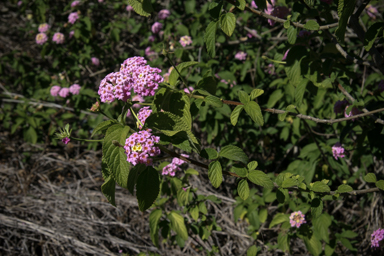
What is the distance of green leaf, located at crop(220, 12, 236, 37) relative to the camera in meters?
1.42

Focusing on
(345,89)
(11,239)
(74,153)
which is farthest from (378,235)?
(74,153)

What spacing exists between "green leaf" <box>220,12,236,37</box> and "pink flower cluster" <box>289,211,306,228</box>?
1320 millimetres

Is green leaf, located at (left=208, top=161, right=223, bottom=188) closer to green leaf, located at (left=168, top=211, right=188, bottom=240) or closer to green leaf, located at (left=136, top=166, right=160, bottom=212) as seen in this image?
green leaf, located at (left=136, top=166, right=160, bottom=212)

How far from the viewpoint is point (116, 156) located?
1.13m

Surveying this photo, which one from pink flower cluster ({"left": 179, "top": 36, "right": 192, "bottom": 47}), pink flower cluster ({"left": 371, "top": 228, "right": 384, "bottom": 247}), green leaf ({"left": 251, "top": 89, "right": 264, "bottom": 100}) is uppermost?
green leaf ({"left": 251, "top": 89, "right": 264, "bottom": 100})

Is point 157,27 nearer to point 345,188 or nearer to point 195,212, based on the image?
point 195,212

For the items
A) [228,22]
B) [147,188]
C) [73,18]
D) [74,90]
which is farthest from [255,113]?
[73,18]

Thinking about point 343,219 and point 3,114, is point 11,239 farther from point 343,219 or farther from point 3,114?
point 343,219

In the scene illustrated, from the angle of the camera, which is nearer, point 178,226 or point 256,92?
point 256,92

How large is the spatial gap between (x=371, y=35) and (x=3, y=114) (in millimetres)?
3929

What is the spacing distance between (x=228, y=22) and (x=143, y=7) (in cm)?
43

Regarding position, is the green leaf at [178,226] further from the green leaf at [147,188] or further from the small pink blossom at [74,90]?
the small pink blossom at [74,90]

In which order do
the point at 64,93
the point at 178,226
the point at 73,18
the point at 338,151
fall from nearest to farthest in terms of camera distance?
the point at 178,226, the point at 338,151, the point at 64,93, the point at 73,18

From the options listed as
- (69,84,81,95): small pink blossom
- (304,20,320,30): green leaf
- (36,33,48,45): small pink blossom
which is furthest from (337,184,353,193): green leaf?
(36,33,48,45): small pink blossom
